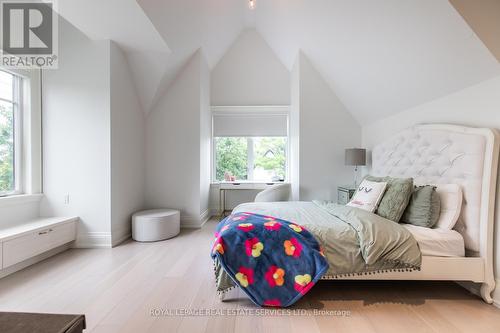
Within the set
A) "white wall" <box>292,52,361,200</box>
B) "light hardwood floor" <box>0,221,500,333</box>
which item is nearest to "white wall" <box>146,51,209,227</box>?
"light hardwood floor" <box>0,221,500,333</box>

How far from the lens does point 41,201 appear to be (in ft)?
10.2

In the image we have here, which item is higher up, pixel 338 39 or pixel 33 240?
pixel 338 39

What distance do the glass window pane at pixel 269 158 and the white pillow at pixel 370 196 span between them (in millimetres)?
2430

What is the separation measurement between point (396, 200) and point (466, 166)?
0.61 m

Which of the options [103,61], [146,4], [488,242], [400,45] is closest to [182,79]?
[103,61]

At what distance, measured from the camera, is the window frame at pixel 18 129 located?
9.60 feet

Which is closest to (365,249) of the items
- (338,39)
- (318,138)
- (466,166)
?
(466,166)

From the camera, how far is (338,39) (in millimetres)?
3213

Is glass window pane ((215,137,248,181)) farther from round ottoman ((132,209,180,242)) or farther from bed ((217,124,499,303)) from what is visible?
bed ((217,124,499,303))

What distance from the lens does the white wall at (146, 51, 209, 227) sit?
4062 millimetres

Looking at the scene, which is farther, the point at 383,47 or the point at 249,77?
the point at 249,77

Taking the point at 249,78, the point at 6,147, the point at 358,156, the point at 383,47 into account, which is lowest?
the point at 358,156

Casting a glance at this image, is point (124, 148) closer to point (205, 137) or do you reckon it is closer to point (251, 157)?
point (205, 137)

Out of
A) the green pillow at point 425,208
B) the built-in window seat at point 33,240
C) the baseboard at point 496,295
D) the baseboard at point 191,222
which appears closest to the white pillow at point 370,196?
the green pillow at point 425,208
